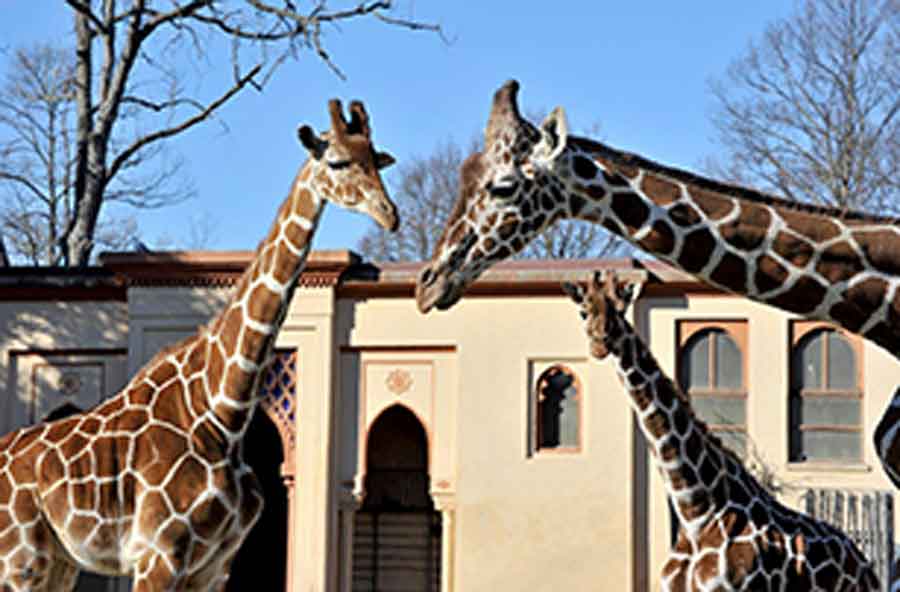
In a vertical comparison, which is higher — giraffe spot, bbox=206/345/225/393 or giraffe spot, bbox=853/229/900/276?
giraffe spot, bbox=853/229/900/276

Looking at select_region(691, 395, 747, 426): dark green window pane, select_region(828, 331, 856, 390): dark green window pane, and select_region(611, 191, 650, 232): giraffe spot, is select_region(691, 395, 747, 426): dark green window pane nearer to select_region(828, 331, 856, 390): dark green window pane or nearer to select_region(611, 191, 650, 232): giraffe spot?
select_region(828, 331, 856, 390): dark green window pane

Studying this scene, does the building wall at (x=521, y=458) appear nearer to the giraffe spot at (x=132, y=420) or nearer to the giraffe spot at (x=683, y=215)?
the giraffe spot at (x=132, y=420)

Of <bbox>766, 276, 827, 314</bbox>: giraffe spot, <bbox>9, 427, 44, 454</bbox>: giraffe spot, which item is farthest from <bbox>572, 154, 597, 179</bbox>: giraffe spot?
<bbox>9, 427, 44, 454</bbox>: giraffe spot

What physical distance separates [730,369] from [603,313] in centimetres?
678

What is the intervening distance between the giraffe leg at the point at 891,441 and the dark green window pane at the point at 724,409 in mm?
10670

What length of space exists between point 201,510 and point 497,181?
8.65 ft

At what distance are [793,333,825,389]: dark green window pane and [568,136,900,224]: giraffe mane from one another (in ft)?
34.6

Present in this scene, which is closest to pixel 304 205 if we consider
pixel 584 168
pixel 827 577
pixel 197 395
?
pixel 197 395

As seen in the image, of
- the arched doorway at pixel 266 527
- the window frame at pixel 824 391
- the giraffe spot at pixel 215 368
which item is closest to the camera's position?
the giraffe spot at pixel 215 368

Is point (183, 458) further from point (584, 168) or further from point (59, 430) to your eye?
point (584, 168)

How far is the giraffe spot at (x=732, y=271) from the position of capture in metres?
6.13

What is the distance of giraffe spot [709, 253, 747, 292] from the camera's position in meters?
6.13

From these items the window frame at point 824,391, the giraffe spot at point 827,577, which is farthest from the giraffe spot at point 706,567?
the window frame at point 824,391

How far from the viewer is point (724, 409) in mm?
16766
